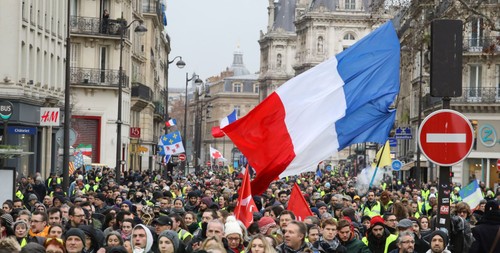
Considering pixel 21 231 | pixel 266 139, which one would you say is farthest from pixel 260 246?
pixel 266 139

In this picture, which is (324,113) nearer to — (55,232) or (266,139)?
(266,139)

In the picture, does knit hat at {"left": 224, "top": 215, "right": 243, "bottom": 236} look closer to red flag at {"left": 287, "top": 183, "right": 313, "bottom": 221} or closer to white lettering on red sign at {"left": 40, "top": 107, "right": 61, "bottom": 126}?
red flag at {"left": 287, "top": 183, "right": 313, "bottom": 221}

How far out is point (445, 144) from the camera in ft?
39.1

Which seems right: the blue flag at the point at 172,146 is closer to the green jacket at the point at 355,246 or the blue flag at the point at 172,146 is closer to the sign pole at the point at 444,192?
the green jacket at the point at 355,246

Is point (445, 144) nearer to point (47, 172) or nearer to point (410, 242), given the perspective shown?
point (410, 242)

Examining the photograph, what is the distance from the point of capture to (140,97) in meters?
81.6

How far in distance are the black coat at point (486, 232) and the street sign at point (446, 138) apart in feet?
2.67

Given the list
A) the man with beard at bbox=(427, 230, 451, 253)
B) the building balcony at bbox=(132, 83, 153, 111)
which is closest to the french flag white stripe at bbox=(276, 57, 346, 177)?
the man with beard at bbox=(427, 230, 451, 253)

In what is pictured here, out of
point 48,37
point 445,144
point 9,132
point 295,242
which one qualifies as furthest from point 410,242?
point 48,37

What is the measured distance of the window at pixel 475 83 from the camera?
70.4 meters

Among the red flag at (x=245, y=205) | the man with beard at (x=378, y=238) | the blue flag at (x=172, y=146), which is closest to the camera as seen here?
the man with beard at (x=378, y=238)

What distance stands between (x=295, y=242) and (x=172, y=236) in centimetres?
116

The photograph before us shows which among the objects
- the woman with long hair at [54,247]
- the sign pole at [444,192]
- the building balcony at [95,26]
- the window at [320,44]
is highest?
the window at [320,44]

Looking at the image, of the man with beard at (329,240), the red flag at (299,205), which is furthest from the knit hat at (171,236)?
the red flag at (299,205)
